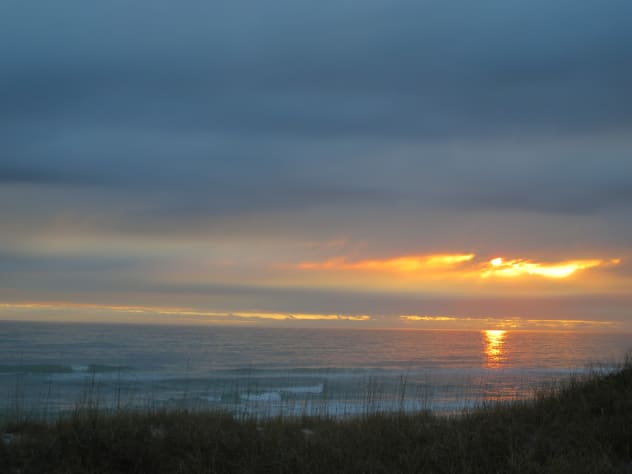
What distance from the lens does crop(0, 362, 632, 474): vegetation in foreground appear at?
9.02 metres

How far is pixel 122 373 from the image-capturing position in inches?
1489

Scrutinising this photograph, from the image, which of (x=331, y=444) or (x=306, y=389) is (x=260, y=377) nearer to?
(x=306, y=389)

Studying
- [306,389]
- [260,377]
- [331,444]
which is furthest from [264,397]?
[331,444]

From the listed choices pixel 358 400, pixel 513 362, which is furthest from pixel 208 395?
pixel 513 362

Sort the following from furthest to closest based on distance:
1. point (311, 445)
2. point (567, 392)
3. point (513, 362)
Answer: point (513, 362)
point (567, 392)
point (311, 445)

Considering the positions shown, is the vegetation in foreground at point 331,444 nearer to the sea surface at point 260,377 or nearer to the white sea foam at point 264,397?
the sea surface at point 260,377

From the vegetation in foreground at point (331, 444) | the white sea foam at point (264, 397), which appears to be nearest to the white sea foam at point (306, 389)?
the white sea foam at point (264, 397)

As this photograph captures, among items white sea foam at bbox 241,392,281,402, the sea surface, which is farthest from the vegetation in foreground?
white sea foam at bbox 241,392,281,402

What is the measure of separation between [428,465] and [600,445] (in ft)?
9.07

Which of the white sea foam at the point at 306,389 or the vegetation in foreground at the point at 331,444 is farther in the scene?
the white sea foam at the point at 306,389

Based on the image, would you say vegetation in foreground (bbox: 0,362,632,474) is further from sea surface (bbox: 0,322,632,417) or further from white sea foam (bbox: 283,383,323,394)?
white sea foam (bbox: 283,383,323,394)

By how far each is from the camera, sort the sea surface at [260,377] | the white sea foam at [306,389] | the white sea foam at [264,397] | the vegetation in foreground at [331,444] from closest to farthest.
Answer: the vegetation in foreground at [331,444], the sea surface at [260,377], the white sea foam at [264,397], the white sea foam at [306,389]

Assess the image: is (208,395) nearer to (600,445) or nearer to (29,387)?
(29,387)

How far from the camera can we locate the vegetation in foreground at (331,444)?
355 inches
